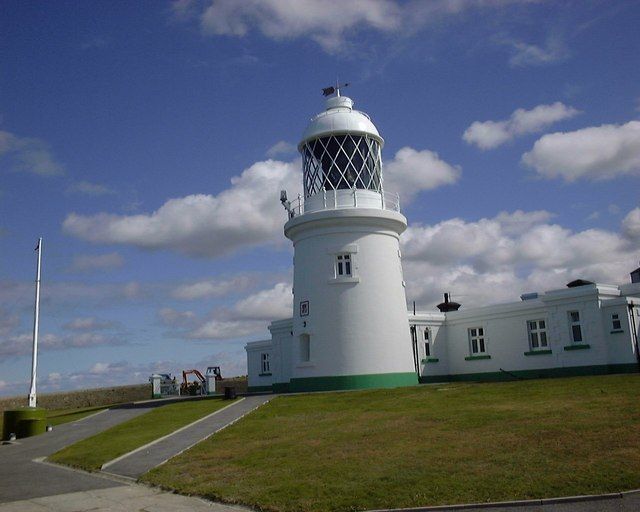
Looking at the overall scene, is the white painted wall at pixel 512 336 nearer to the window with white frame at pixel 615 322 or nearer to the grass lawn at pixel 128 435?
the window with white frame at pixel 615 322

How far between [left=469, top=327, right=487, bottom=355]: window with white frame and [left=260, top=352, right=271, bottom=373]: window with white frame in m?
12.3

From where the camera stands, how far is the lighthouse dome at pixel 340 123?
2908 centimetres

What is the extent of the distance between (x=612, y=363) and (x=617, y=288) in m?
3.99

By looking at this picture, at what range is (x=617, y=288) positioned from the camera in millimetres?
29266

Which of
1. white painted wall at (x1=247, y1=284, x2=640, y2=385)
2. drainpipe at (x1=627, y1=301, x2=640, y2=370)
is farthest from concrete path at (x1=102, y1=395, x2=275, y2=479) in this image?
drainpipe at (x1=627, y1=301, x2=640, y2=370)

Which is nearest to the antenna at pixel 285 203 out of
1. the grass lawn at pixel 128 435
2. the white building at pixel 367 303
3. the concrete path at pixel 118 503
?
the white building at pixel 367 303

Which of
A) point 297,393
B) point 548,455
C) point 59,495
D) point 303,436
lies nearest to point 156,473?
point 59,495

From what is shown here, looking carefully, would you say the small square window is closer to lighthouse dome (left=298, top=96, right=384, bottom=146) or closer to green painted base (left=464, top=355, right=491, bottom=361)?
green painted base (left=464, top=355, right=491, bottom=361)

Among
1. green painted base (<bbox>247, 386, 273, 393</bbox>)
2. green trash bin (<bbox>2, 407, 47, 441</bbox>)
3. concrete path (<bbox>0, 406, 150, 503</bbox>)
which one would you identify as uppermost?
green painted base (<bbox>247, 386, 273, 393</bbox>)

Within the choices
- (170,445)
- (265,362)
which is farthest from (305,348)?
(170,445)

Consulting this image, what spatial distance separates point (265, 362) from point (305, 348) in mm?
10483

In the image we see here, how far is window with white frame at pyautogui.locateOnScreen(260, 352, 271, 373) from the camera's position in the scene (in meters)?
38.8

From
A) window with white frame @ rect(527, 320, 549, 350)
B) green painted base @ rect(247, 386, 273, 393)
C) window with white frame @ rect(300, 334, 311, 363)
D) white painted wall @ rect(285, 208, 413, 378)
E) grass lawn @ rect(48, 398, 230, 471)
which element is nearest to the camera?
grass lawn @ rect(48, 398, 230, 471)

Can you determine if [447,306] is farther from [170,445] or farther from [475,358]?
[170,445]
